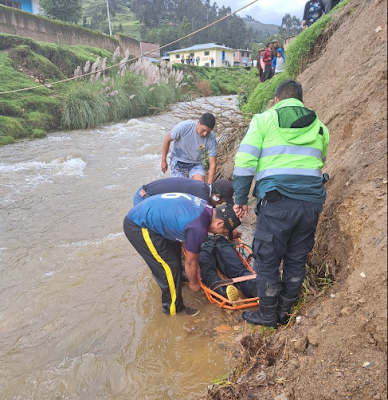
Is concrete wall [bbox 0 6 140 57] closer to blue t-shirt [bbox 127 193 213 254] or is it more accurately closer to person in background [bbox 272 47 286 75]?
person in background [bbox 272 47 286 75]

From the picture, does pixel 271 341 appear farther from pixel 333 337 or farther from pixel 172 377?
pixel 172 377

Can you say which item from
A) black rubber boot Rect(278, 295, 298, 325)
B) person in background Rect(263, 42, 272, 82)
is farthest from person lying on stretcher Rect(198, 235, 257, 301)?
person in background Rect(263, 42, 272, 82)

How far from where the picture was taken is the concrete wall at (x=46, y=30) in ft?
65.2

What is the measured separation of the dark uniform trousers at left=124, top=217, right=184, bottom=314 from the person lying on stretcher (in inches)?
15.9

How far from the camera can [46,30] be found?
2262 centimetres

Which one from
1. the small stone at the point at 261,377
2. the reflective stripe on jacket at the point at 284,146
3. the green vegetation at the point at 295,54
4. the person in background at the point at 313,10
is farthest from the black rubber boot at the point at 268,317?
the person in background at the point at 313,10

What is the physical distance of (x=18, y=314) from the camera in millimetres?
3465

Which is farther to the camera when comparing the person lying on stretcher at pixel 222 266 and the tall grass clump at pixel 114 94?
the tall grass clump at pixel 114 94

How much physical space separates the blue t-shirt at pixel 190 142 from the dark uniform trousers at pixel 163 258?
1.86 meters

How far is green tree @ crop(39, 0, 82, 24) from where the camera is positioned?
38.9m

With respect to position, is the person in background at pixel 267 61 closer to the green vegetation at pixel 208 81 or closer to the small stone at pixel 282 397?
the small stone at pixel 282 397

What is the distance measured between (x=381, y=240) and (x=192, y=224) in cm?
142

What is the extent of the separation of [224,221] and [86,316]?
185cm

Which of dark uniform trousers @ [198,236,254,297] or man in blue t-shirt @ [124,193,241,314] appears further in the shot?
dark uniform trousers @ [198,236,254,297]
